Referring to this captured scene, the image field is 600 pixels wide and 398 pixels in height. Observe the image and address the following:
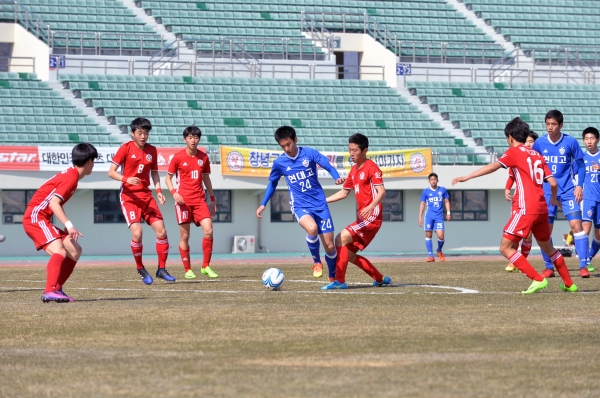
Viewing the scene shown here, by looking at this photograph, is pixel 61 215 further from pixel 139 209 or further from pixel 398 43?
pixel 398 43

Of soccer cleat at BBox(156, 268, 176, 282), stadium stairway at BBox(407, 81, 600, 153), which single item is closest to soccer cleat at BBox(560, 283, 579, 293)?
soccer cleat at BBox(156, 268, 176, 282)

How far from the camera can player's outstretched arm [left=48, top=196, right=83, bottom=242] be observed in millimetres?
9922

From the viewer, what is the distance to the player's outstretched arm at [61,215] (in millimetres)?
9922

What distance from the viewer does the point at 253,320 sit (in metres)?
8.62

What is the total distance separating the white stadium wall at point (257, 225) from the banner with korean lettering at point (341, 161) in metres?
0.31

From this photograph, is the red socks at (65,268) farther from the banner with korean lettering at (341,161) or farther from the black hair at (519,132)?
the banner with korean lettering at (341,161)

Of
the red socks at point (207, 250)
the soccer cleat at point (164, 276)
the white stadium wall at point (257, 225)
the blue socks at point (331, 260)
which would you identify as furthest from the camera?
the white stadium wall at point (257, 225)

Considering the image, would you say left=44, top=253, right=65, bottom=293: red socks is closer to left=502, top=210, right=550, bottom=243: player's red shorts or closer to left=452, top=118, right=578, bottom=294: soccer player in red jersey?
left=452, top=118, right=578, bottom=294: soccer player in red jersey

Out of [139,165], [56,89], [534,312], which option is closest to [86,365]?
[534,312]

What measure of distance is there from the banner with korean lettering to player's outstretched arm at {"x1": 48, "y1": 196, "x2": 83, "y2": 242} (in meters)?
20.2

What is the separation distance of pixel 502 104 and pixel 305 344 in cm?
3039

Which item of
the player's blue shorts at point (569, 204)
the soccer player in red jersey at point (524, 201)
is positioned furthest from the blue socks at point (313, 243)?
the player's blue shorts at point (569, 204)

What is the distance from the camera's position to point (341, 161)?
31688 millimetres

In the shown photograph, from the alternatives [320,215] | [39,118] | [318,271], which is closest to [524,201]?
[320,215]
